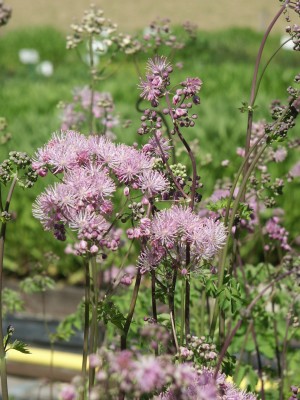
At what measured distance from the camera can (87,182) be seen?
190cm

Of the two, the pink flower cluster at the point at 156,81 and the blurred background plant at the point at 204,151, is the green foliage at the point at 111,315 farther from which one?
the pink flower cluster at the point at 156,81

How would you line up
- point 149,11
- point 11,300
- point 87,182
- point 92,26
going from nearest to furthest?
point 87,182, point 11,300, point 92,26, point 149,11

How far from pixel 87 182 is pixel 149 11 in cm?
4934

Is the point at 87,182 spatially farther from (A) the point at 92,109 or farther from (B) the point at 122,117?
(B) the point at 122,117

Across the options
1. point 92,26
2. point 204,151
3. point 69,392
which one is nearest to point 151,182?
point 69,392

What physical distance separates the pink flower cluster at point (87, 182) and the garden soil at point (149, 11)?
1713 inches

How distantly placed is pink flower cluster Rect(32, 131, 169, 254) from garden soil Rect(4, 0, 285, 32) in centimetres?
4350

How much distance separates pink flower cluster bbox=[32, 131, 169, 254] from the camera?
1.88 metres

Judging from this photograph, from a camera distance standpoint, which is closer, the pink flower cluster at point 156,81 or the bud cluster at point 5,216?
the pink flower cluster at point 156,81

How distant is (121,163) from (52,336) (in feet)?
5.25

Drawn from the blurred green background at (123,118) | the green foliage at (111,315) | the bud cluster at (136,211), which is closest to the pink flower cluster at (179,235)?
the bud cluster at (136,211)

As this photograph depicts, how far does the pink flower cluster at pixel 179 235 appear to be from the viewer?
194cm

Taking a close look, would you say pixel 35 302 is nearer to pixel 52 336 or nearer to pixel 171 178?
pixel 52 336

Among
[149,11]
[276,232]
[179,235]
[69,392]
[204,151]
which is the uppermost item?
[149,11]
